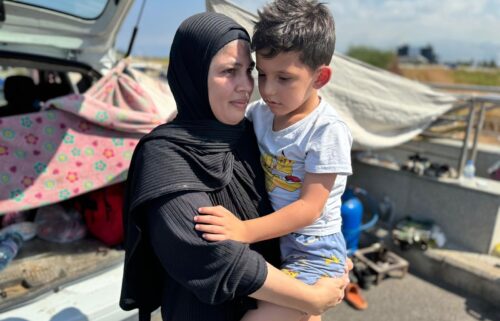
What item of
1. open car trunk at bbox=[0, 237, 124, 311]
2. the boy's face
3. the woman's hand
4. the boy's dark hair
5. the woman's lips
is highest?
the boy's dark hair

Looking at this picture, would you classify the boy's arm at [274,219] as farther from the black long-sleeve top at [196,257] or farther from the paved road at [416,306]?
the paved road at [416,306]

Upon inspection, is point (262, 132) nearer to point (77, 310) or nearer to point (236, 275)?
point (236, 275)

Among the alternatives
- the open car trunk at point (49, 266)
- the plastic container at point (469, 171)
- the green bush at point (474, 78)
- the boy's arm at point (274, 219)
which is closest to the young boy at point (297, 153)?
the boy's arm at point (274, 219)

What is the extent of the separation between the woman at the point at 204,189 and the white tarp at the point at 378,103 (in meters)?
2.37

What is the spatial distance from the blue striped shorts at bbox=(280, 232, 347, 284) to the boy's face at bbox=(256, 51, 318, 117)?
17.9 inches

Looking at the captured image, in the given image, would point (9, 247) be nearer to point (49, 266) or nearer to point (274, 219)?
point (49, 266)

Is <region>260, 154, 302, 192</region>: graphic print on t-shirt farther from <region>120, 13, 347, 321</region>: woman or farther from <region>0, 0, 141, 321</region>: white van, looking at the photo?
<region>0, 0, 141, 321</region>: white van

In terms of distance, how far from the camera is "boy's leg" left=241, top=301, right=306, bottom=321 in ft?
3.74

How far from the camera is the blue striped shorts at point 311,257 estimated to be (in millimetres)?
1205

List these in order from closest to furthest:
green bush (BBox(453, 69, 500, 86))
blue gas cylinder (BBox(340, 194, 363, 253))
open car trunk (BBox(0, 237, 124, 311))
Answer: open car trunk (BBox(0, 237, 124, 311)) → blue gas cylinder (BBox(340, 194, 363, 253)) → green bush (BBox(453, 69, 500, 86))

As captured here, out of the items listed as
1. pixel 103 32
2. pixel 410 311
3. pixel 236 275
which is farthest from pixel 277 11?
pixel 410 311

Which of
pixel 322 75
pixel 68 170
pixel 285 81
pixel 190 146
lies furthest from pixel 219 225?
pixel 68 170

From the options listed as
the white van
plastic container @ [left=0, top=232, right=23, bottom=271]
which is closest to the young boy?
the white van

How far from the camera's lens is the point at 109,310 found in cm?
188
